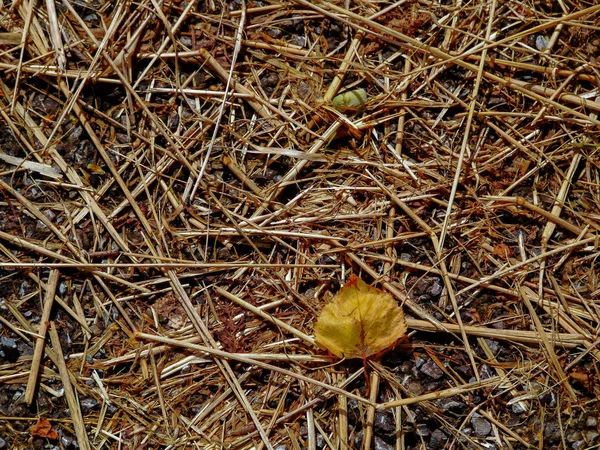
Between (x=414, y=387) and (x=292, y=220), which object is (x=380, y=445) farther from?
(x=292, y=220)

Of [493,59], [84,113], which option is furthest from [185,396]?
[493,59]

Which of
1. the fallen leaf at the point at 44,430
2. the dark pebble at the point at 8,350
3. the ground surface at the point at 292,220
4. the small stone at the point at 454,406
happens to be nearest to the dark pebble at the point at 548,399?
A: the ground surface at the point at 292,220

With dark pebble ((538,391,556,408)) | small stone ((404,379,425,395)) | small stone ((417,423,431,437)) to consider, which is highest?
small stone ((404,379,425,395))

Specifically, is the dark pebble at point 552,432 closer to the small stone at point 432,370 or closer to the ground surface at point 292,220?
the ground surface at point 292,220

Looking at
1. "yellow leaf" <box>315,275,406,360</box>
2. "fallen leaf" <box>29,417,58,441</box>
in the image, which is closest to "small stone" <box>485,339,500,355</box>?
"yellow leaf" <box>315,275,406,360</box>

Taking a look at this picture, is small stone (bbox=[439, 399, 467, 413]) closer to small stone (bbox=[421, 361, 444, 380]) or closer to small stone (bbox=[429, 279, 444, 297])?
small stone (bbox=[421, 361, 444, 380])
